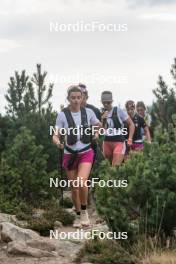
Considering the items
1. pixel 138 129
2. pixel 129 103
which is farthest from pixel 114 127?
pixel 138 129

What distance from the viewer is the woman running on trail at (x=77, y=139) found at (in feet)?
29.7

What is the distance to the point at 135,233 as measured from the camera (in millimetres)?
7098

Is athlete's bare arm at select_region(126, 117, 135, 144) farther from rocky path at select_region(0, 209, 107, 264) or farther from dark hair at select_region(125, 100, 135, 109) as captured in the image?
rocky path at select_region(0, 209, 107, 264)

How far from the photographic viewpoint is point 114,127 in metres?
10.7

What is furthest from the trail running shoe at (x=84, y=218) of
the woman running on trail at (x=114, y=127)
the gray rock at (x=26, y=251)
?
the gray rock at (x=26, y=251)

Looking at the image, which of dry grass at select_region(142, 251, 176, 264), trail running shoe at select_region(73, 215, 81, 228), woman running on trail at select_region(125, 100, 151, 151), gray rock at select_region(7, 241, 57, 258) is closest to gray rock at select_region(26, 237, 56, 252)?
gray rock at select_region(7, 241, 57, 258)

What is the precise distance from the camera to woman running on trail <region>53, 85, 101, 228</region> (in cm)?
904

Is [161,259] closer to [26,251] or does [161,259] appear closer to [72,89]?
[26,251]

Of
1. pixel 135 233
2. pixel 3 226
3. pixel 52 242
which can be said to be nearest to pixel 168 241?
pixel 135 233

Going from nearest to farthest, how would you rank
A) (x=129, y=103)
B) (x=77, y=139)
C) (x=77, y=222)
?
(x=77, y=139) < (x=77, y=222) < (x=129, y=103)

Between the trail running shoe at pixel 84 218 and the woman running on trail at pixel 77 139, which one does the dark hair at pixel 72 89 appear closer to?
the woman running on trail at pixel 77 139

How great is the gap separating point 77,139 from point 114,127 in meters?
1.81

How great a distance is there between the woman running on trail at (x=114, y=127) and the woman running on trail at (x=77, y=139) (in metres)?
1.33

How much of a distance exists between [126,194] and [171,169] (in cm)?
54
